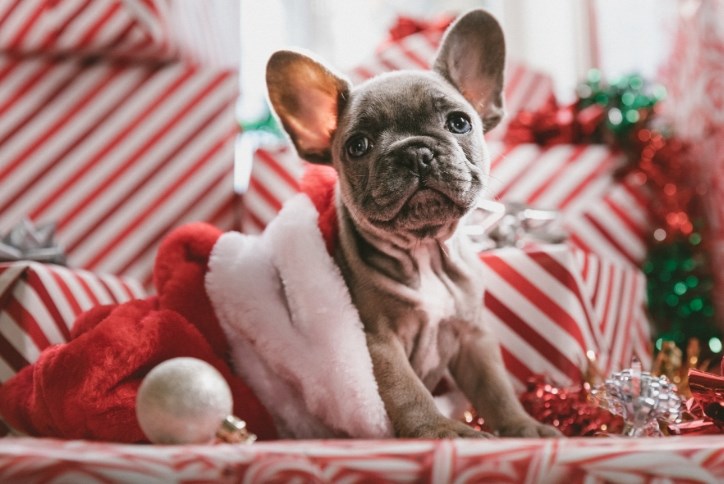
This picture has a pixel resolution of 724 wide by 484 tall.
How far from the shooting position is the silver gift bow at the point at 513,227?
152 cm

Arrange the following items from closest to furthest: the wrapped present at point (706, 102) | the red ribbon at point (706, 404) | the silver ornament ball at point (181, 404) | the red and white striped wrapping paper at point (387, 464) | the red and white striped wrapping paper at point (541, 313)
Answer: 1. the red and white striped wrapping paper at point (387, 464)
2. the silver ornament ball at point (181, 404)
3. the red ribbon at point (706, 404)
4. the red and white striped wrapping paper at point (541, 313)
5. the wrapped present at point (706, 102)

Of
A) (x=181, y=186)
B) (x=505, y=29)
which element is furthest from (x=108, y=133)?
(x=505, y=29)

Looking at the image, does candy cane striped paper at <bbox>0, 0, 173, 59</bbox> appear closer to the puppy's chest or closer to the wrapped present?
the puppy's chest

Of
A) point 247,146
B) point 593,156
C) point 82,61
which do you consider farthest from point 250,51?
point 593,156

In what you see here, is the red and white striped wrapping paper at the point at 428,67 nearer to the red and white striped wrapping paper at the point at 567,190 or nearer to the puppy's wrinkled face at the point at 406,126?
the red and white striped wrapping paper at the point at 567,190

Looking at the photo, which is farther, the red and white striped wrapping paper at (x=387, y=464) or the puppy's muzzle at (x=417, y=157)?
the puppy's muzzle at (x=417, y=157)

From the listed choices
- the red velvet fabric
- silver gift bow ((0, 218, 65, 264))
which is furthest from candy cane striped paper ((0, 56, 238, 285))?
the red velvet fabric

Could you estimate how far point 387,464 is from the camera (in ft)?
2.15

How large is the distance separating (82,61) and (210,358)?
1091 millimetres

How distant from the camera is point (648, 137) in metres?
1.82

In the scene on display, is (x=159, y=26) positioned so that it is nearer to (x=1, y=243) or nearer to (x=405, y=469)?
(x=1, y=243)

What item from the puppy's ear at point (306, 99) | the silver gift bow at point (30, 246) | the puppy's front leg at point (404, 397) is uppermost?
the puppy's ear at point (306, 99)

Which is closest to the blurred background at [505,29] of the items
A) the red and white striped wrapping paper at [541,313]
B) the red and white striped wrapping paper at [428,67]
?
the red and white striped wrapping paper at [428,67]

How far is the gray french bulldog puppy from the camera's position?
→ 966 millimetres
